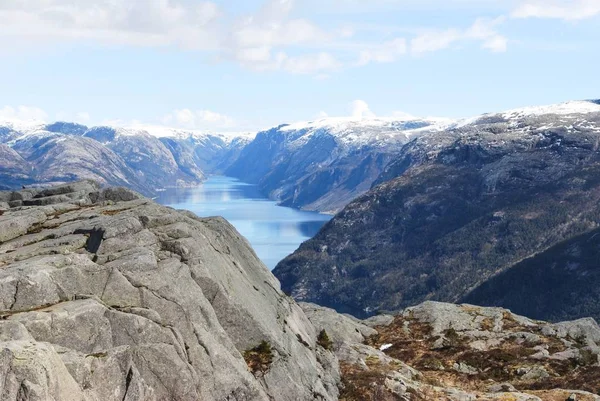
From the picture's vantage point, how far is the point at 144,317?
90.5 feet

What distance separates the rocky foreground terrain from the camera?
81.1 ft

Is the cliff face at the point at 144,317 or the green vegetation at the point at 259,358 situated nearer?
the cliff face at the point at 144,317

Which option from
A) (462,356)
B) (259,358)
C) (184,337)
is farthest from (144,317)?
(462,356)

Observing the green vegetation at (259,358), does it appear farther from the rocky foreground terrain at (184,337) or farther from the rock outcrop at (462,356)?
the rock outcrop at (462,356)

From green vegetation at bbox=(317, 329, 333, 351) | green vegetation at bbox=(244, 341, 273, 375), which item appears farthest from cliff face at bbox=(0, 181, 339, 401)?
green vegetation at bbox=(317, 329, 333, 351)

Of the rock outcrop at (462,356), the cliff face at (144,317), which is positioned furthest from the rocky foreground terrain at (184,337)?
the rock outcrop at (462,356)

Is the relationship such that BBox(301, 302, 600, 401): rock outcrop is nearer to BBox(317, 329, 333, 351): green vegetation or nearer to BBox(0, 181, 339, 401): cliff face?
BBox(317, 329, 333, 351): green vegetation

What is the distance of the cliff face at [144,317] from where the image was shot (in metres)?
24.0

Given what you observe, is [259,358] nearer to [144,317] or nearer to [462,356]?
[144,317]

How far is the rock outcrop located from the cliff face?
12.2ft

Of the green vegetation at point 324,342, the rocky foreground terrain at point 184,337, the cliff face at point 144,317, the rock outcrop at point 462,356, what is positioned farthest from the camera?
the green vegetation at point 324,342

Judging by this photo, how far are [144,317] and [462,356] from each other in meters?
29.3

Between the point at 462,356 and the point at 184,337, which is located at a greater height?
the point at 184,337

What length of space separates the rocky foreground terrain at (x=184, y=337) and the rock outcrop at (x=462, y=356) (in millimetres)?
171
